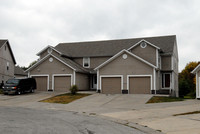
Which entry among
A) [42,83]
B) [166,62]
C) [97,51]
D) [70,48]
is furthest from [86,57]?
[166,62]

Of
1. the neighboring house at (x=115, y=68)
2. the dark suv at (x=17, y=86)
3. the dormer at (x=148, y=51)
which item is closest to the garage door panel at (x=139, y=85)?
the neighboring house at (x=115, y=68)

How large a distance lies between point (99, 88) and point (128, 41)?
11466 millimetres

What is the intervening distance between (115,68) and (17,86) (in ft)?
38.6

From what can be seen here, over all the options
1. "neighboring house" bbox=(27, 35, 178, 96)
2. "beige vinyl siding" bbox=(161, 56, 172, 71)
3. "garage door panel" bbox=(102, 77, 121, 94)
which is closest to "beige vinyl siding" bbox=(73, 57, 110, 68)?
"neighboring house" bbox=(27, 35, 178, 96)

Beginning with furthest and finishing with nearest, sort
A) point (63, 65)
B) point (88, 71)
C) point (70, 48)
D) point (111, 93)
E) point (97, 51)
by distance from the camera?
point (70, 48) → point (97, 51) → point (88, 71) → point (63, 65) → point (111, 93)

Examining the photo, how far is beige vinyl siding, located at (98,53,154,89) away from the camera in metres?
29.6

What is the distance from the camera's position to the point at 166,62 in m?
33.7

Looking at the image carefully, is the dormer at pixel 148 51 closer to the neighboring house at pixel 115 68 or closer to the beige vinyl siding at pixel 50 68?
the neighboring house at pixel 115 68

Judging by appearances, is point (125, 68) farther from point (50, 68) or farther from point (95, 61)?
point (50, 68)

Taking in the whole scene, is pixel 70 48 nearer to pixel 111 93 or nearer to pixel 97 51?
pixel 97 51

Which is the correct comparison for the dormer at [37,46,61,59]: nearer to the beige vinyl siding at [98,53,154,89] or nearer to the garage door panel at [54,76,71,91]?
the garage door panel at [54,76,71,91]

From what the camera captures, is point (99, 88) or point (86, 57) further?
point (86, 57)

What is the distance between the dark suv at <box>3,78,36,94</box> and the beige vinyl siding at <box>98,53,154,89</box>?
29.5ft

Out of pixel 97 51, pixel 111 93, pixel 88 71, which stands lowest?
pixel 111 93
